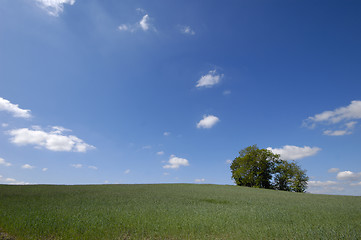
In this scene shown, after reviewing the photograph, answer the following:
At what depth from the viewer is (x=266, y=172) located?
56344 millimetres

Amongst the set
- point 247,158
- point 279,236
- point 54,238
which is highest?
point 247,158

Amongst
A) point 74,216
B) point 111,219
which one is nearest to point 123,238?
point 111,219

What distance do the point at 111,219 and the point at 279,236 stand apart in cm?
934

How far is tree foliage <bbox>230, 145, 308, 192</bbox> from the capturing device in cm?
5575

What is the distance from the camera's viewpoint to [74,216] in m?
12.2

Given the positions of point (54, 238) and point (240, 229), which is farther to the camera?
point (240, 229)

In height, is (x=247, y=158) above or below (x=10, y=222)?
above

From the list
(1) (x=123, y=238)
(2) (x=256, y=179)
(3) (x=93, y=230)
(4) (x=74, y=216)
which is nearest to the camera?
(1) (x=123, y=238)

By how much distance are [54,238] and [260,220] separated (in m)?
11.8

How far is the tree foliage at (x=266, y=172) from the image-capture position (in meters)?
55.8

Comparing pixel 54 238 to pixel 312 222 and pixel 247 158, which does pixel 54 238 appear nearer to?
pixel 312 222

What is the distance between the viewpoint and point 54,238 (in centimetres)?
952

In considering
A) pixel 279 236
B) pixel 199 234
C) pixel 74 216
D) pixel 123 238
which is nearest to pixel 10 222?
pixel 74 216

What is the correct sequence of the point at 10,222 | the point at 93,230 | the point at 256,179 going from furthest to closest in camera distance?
the point at 256,179, the point at 10,222, the point at 93,230
